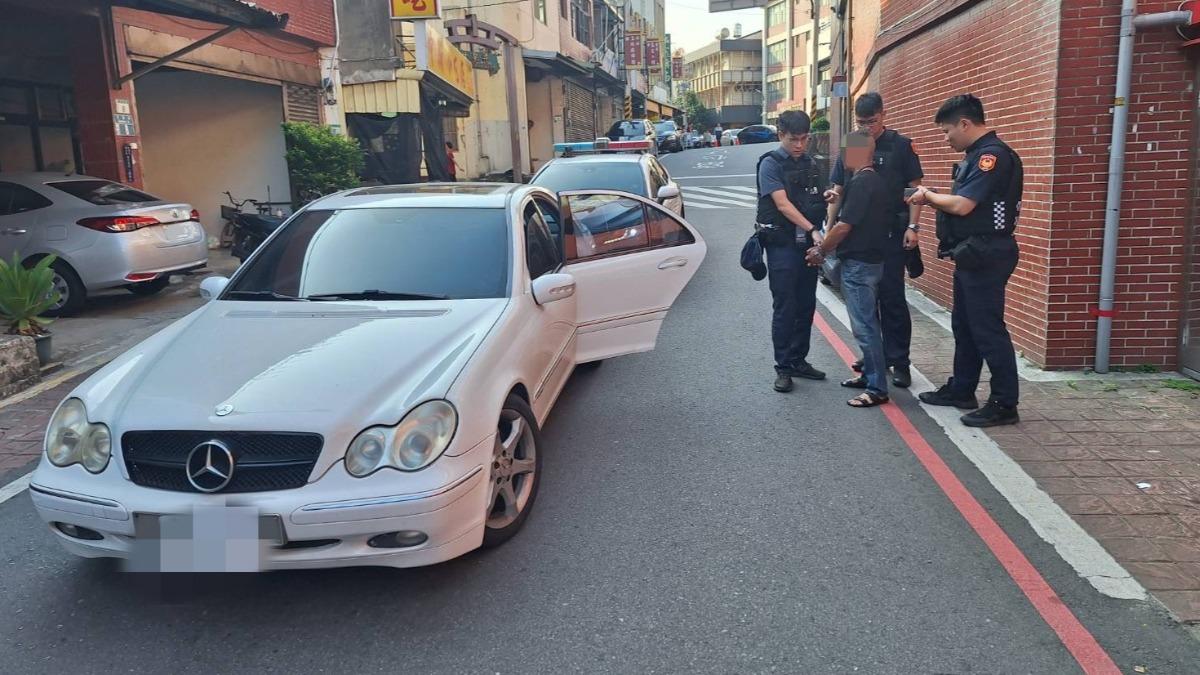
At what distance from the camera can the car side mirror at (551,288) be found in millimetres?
4758

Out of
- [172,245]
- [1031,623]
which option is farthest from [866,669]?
[172,245]

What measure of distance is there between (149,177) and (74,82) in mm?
3818

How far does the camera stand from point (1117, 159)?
20.5ft

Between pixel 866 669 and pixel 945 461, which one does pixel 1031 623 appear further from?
pixel 945 461

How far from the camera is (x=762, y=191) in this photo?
633cm

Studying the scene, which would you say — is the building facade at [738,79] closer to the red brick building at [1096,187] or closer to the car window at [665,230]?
the red brick building at [1096,187]

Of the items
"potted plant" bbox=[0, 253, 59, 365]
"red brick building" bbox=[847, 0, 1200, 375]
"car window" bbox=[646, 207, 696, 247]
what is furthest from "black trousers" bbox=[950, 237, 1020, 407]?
"potted plant" bbox=[0, 253, 59, 365]

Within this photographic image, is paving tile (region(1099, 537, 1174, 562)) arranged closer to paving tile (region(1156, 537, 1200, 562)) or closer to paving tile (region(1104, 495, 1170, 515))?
paving tile (region(1156, 537, 1200, 562))

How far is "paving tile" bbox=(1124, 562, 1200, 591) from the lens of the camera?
3641 millimetres

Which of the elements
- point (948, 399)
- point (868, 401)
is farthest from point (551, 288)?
point (948, 399)

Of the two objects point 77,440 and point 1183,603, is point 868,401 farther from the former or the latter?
point 77,440

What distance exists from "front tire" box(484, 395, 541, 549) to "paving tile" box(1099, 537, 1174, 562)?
2550 millimetres

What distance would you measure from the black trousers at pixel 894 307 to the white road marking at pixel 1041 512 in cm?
53

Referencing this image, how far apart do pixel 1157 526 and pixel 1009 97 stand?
418cm
